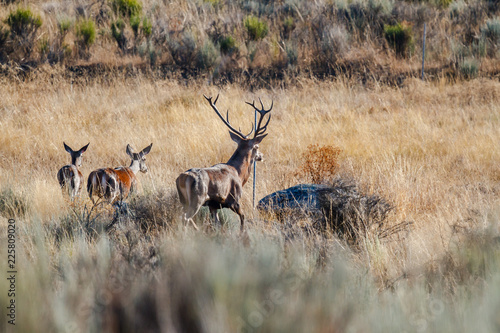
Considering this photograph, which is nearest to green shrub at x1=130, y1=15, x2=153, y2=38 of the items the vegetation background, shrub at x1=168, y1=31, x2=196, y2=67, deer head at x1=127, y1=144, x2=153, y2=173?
the vegetation background

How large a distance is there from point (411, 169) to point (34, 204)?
518 centimetres

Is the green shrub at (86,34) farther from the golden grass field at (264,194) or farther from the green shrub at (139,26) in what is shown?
the golden grass field at (264,194)

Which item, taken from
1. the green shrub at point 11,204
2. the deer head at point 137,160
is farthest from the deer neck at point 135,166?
the green shrub at point 11,204

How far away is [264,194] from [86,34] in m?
12.4

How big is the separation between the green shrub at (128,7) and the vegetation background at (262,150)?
85 mm

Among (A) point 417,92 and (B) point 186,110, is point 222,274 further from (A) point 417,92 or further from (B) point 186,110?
(A) point 417,92

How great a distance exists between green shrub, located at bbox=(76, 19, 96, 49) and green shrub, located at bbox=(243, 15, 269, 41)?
4823 millimetres

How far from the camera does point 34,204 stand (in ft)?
20.9

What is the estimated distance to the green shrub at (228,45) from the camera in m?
16.7

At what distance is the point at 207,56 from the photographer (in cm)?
1616

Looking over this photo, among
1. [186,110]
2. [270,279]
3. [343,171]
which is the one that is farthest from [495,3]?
[270,279]

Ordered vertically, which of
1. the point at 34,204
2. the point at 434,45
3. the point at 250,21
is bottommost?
the point at 34,204

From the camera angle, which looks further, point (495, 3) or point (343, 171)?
point (495, 3)

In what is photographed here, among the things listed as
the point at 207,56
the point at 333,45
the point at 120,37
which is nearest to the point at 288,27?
the point at 333,45
